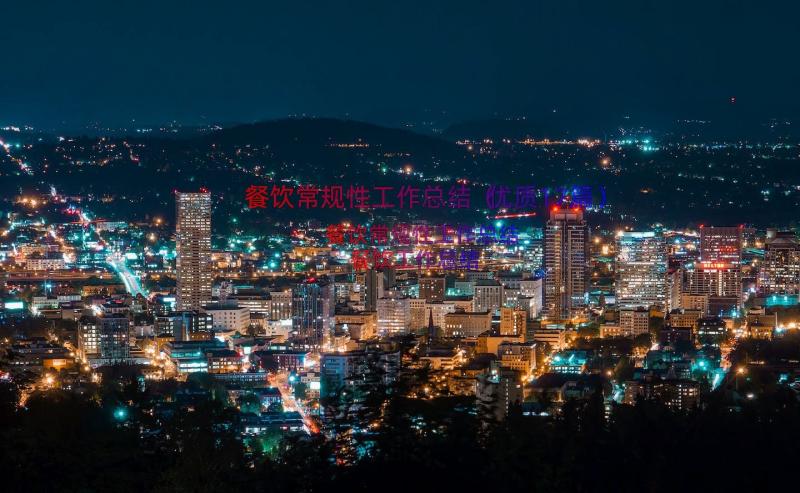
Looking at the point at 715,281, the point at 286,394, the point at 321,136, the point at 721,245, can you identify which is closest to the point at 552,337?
the point at 286,394

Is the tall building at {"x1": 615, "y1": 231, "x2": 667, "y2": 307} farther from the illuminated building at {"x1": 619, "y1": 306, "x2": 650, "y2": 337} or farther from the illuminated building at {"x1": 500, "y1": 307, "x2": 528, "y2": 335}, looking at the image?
the illuminated building at {"x1": 500, "y1": 307, "x2": 528, "y2": 335}

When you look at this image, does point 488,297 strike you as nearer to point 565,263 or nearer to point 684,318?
point 565,263

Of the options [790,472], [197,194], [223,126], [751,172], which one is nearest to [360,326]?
[197,194]

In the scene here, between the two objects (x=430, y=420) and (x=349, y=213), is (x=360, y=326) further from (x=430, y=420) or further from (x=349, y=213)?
(x=430, y=420)

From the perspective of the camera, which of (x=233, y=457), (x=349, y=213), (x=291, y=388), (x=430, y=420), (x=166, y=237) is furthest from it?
(x=349, y=213)

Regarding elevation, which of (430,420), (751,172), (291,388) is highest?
(751,172)

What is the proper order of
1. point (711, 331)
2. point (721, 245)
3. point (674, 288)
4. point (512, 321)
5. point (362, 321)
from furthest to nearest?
point (721, 245)
point (674, 288)
point (362, 321)
point (512, 321)
point (711, 331)

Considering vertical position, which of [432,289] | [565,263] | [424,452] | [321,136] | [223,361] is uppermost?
[321,136]
